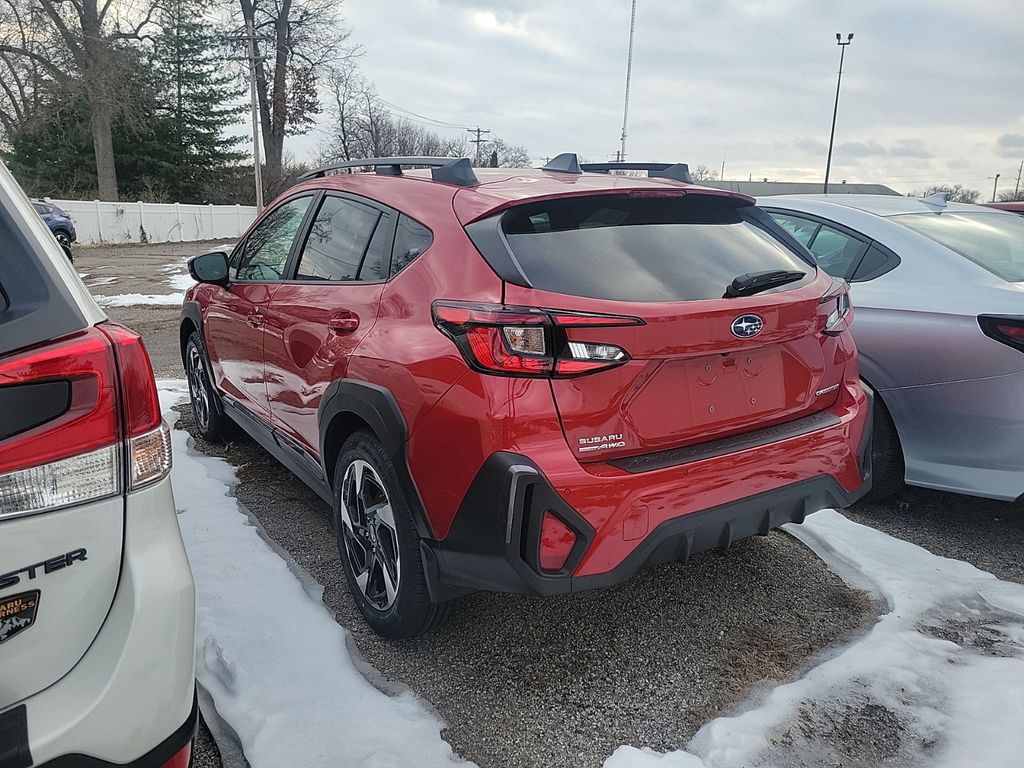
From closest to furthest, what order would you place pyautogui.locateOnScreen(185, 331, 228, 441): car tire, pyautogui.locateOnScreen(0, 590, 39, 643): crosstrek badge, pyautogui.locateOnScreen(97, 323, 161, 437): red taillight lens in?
pyautogui.locateOnScreen(0, 590, 39, 643): crosstrek badge → pyautogui.locateOnScreen(97, 323, 161, 437): red taillight lens → pyautogui.locateOnScreen(185, 331, 228, 441): car tire

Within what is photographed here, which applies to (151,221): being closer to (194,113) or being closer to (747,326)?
(194,113)

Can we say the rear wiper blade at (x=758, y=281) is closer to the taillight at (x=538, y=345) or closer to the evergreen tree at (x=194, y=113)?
the taillight at (x=538, y=345)

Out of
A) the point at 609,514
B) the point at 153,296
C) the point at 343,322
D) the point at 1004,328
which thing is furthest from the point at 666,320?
the point at 153,296

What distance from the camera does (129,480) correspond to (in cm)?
147

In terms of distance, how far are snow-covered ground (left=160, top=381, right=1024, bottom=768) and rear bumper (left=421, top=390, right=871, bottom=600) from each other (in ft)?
1.59

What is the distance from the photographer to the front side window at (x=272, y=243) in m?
3.52

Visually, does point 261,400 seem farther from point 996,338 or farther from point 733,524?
point 996,338

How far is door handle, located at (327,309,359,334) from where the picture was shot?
265 cm

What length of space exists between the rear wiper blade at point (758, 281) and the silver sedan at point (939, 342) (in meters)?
1.19

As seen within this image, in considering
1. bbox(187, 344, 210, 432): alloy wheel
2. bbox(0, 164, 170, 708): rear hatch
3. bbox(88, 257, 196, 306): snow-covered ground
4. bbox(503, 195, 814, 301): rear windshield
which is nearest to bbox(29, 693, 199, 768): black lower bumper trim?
bbox(0, 164, 170, 708): rear hatch

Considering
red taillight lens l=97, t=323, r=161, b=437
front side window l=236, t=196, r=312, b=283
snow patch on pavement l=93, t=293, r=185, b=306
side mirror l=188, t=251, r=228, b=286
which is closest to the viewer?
red taillight lens l=97, t=323, r=161, b=437

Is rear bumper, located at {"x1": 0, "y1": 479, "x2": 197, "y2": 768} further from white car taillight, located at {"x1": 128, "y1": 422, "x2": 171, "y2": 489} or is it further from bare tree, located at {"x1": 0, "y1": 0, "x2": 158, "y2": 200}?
bare tree, located at {"x1": 0, "y1": 0, "x2": 158, "y2": 200}

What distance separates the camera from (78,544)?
54.1 inches

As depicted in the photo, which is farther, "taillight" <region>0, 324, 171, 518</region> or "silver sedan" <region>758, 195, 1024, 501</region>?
"silver sedan" <region>758, 195, 1024, 501</region>
